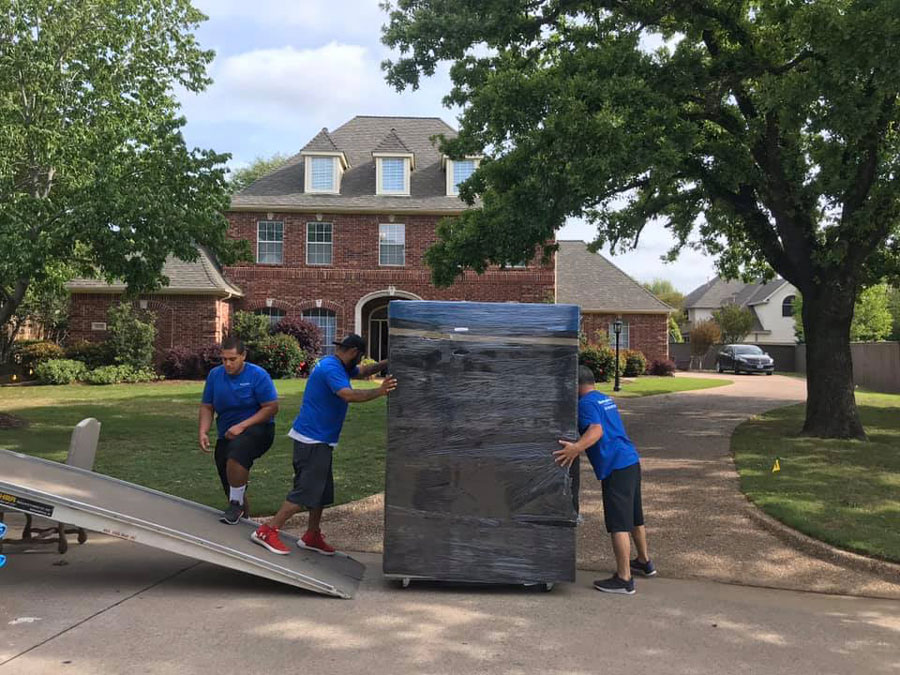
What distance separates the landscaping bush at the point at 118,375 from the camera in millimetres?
23594

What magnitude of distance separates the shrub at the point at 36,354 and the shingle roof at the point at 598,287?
19.7 meters

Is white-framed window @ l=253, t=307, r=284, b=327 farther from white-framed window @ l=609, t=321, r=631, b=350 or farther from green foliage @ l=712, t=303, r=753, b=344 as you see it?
green foliage @ l=712, t=303, r=753, b=344

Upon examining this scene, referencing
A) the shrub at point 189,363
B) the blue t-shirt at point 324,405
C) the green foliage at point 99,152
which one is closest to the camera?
the blue t-shirt at point 324,405

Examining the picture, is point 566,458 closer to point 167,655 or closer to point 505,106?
point 167,655

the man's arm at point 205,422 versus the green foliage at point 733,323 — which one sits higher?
the green foliage at point 733,323

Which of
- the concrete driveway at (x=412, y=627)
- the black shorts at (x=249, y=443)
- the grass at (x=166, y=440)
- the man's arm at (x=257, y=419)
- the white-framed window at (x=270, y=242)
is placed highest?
the white-framed window at (x=270, y=242)

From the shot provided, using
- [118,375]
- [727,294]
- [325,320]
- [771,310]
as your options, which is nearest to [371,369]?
[118,375]

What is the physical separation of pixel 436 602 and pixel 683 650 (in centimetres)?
165

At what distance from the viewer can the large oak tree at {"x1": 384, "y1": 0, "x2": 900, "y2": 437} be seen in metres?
11.5

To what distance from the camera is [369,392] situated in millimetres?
5629

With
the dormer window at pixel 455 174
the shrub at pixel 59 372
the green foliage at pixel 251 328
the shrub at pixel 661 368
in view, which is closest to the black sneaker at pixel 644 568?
the green foliage at pixel 251 328

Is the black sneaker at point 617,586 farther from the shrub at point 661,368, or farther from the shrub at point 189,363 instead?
the shrub at point 661,368

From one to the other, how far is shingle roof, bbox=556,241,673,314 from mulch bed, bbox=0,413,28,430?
2357 cm

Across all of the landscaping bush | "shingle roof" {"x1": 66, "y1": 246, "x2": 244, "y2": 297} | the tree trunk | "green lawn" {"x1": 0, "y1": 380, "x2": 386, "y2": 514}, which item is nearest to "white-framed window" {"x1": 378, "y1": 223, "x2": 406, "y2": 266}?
"shingle roof" {"x1": 66, "y1": 246, "x2": 244, "y2": 297}
